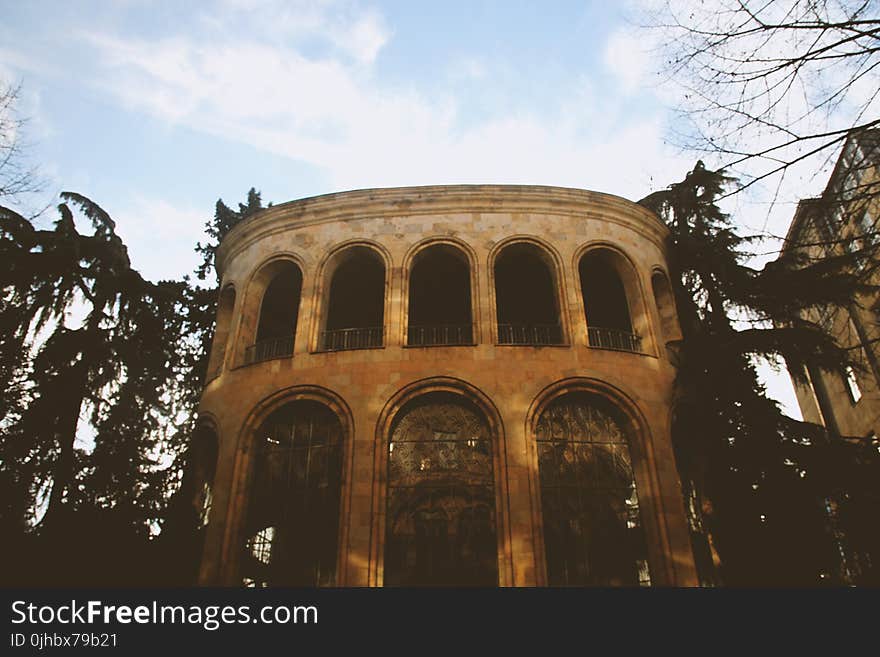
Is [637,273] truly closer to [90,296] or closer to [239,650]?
[239,650]

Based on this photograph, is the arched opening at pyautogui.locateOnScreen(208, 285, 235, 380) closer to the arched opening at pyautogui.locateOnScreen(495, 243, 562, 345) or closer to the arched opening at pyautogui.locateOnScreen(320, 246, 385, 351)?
the arched opening at pyautogui.locateOnScreen(320, 246, 385, 351)

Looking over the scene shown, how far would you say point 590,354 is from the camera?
13242mm

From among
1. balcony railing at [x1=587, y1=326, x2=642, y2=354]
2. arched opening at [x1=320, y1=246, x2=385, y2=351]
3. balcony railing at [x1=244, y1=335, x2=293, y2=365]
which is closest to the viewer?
balcony railing at [x1=587, y1=326, x2=642, y2=354]

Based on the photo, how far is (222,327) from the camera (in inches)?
651

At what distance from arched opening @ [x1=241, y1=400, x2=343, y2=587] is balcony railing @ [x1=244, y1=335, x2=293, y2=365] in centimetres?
204

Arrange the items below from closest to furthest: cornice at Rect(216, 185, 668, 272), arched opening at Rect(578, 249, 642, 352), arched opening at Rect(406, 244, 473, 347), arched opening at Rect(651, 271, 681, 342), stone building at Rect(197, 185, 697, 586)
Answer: stone building at Rect(197, 185, 697, 586)
cornice at Rect(216, 185, 668, 272)
arched opening at Rect(651, 271, 681, 342)
arched opening at Rect(578, 249, 642, 352)
arched opening at Rect(406, 244, 473, 347)

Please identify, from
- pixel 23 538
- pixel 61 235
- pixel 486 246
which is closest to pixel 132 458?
pixel 23 538

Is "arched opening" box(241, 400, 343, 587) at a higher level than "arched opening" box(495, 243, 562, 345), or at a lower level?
lower

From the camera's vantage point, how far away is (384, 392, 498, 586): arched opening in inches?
452

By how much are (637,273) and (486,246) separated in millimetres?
4283

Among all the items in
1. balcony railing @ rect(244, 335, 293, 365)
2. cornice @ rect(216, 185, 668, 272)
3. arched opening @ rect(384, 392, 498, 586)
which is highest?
cornice @ rect(216, 185, 668, 272)

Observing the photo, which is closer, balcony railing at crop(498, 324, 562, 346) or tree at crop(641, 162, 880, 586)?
tree at crop(641, 162, 880, 586)

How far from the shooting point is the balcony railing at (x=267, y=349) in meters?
14.7

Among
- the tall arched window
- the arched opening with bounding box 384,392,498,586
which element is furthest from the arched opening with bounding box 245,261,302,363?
the tall arched window
